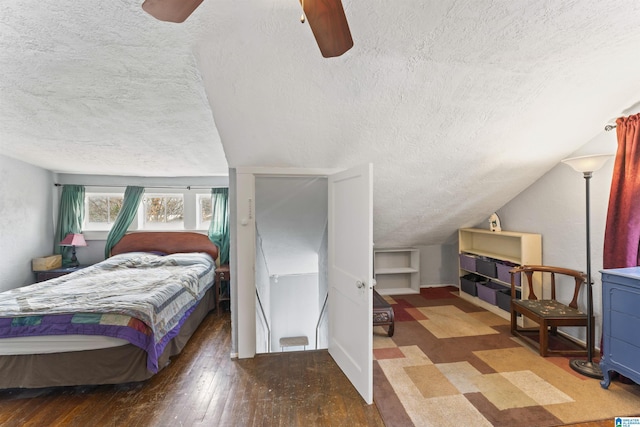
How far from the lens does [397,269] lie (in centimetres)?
443

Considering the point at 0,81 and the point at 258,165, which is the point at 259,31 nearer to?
the point at 258,165

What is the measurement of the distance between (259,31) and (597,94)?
8.20 feet

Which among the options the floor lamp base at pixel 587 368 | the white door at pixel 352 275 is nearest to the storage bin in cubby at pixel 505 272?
the floor lamp base at pixel 587 368

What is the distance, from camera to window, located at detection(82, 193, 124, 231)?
4.58 m

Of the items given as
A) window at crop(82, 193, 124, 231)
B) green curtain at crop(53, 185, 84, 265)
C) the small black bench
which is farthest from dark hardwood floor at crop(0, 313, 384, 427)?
window at crop(82, 193, 124, 231)

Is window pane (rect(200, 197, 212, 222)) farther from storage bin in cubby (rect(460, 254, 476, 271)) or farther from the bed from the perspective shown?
storage bin in cubby (rect(460, 254, 476, 271))

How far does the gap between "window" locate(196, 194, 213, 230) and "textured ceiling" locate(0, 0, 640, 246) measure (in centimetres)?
151

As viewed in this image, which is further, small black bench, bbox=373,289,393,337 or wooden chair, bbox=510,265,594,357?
small black bench, bbox=373,289,393,337

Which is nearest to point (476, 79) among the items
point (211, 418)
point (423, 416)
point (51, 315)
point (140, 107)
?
point (423, 416)

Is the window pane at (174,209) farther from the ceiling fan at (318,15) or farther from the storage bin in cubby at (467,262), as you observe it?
the storage bin in cubby at (467,262)

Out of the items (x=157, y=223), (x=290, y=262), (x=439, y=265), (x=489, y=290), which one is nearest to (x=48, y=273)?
(x=157, y=223)

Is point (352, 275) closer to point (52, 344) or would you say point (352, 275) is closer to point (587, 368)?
point (587, 368)

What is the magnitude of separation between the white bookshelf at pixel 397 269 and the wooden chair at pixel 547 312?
4.77 ft

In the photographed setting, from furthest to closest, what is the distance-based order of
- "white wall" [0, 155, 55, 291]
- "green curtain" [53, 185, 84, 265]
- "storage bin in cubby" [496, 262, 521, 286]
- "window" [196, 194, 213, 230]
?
"window" [196, 194, 213, 230], "green curtain" [53, 185, 84, 265], "white wall" [0, 155, 55, 291], "storage bin in cubby" [496, 262, 521, 286]
